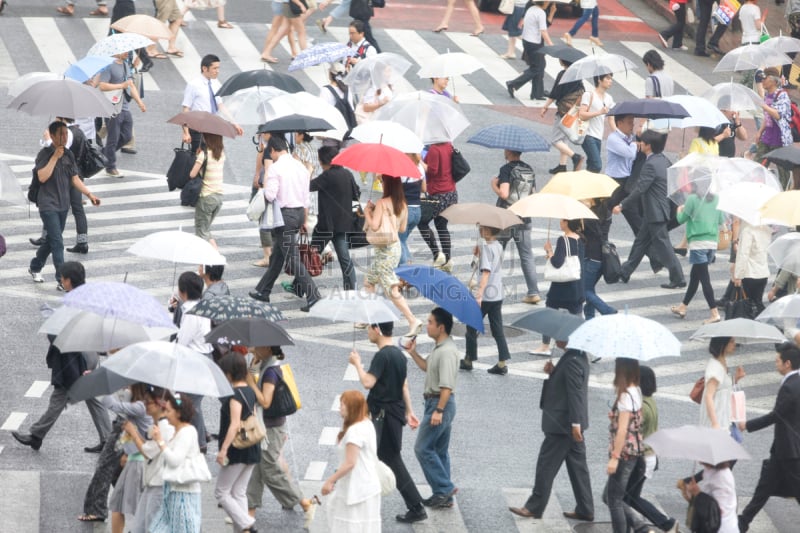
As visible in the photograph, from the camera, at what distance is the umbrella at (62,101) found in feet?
48.5

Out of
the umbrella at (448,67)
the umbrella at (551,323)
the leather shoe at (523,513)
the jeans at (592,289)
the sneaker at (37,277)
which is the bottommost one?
the leather shoe at (523,513)

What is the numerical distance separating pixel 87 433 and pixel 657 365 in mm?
6310

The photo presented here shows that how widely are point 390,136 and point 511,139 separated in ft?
5.43

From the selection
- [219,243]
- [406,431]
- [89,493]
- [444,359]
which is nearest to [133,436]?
[89,493]

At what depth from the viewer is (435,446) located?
11211 mm

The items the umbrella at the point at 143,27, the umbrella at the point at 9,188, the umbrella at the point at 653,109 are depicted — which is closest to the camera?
the umbrella at the point at 9,188

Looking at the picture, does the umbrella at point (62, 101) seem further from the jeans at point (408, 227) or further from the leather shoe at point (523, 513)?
the leather shoe at point (523, 513)

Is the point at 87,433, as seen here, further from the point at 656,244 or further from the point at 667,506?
the point at 656,244

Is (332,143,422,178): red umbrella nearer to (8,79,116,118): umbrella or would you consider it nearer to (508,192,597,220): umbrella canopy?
(508,192,597,220): umbrella canopy

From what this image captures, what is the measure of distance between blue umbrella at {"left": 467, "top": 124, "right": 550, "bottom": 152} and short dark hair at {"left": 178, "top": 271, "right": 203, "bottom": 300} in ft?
17.5


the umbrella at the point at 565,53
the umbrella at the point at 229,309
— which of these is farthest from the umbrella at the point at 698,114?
the umbrella at the point at 229,309

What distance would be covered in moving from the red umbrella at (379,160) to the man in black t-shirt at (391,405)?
343 cm

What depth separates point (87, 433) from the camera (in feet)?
39.6

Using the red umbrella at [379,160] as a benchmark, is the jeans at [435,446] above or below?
below
